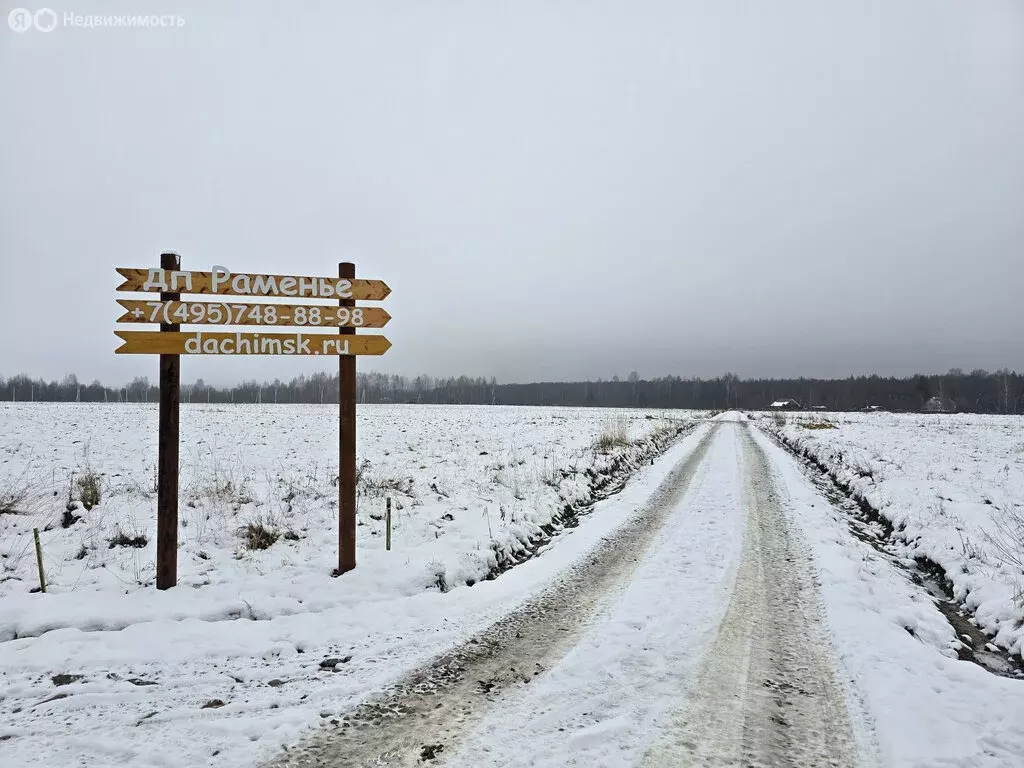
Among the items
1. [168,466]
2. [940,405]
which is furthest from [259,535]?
[940,405]

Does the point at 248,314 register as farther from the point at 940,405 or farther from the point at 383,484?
the point at 940,405

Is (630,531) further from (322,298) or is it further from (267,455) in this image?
(267,455)

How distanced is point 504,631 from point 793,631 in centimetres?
322

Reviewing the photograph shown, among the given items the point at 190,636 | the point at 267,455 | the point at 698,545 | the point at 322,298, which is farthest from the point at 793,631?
the point at 267,455

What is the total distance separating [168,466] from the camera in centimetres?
638

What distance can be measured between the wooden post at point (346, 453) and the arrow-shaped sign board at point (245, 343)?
0.65 ft

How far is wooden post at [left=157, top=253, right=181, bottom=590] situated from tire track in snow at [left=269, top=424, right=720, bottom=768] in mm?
3859

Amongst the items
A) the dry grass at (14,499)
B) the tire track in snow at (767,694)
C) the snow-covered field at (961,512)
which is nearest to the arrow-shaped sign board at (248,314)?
the dry grass at (14,499)

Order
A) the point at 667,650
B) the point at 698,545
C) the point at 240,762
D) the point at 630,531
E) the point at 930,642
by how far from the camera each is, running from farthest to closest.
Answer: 1. the point at 630,531
2. the point at 698,545
3. the point at 930,642
4. the point at 667,650
5. the point at 240,762

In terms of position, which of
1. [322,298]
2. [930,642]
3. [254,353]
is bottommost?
[930,642]

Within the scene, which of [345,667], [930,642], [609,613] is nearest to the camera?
[345,667]

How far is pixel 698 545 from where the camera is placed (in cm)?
855

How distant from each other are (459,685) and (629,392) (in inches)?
6858

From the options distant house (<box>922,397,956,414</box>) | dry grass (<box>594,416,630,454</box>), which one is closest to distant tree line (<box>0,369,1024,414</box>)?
distant house (<box>922,397,956,414</box>)
